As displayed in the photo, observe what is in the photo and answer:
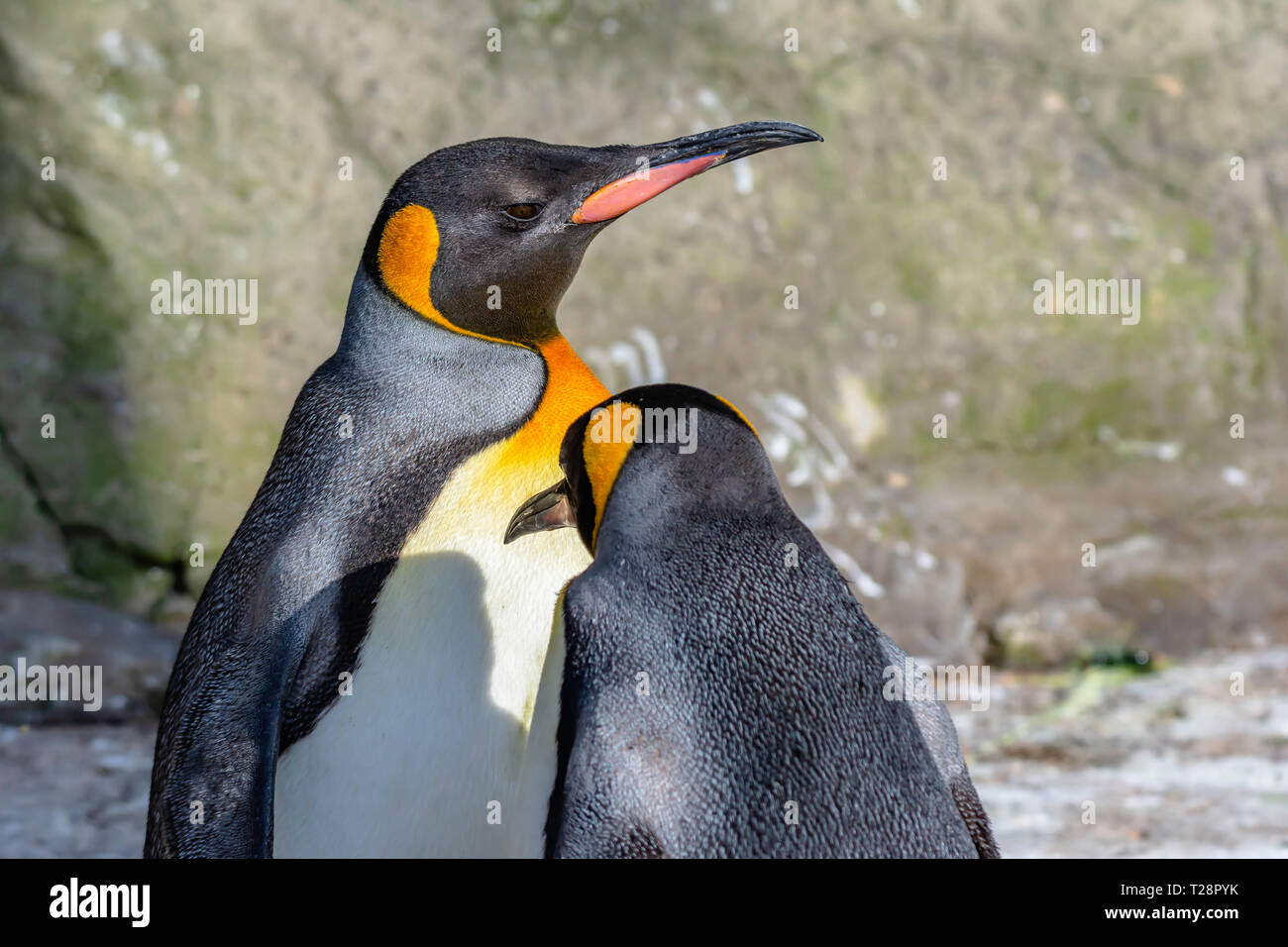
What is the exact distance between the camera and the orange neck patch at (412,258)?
1981 mm

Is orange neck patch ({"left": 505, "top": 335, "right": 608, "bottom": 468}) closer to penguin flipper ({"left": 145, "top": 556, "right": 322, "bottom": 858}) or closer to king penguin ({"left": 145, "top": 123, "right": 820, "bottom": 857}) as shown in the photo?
king penguin ({"left": 145, "top": 123, "right": 820, "bottom": 857})

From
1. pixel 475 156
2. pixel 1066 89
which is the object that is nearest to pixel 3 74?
pixel 475 156

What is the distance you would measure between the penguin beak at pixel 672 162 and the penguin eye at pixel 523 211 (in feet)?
0.18

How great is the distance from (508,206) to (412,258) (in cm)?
16

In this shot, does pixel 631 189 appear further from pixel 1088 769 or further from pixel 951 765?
pixel 1088 769

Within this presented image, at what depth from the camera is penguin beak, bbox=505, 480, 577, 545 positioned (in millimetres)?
1782

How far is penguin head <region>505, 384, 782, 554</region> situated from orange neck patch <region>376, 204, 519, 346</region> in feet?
1.57

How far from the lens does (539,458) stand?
1980 millimetres

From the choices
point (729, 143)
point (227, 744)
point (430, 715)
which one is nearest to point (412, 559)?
point (430, 715)

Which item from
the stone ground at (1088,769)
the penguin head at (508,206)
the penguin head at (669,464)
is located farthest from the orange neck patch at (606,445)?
the stone ground at (1088,769)

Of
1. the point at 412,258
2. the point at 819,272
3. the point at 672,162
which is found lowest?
the point at 412,258

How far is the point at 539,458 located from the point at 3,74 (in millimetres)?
3177

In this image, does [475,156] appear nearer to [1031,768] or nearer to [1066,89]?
[1031,768]

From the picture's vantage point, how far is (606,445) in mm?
1637
